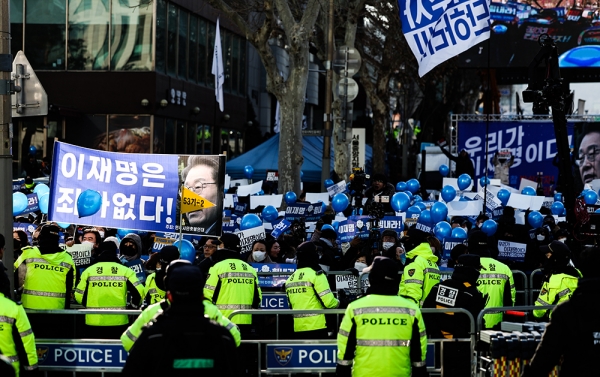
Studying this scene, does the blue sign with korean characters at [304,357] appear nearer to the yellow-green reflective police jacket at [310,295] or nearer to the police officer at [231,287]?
the police officer at [231,287]

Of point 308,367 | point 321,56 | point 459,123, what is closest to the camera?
point 308,367

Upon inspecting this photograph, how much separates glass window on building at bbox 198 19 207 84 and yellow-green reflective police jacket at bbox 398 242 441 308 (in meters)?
30.4

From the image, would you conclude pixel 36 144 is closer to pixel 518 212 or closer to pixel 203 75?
pixel 203 75

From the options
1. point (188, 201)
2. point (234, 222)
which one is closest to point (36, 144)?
point (234, 222)

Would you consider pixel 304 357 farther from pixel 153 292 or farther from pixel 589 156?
pixel 589 156

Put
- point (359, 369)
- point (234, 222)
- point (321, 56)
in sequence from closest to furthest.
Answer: point (359, 369) < point (234, 222) < point (321, 56)

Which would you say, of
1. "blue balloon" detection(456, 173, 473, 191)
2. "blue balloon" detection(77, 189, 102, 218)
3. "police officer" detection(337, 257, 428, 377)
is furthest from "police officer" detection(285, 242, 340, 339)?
"blue balloon" detection(456, 173, 473, 191)

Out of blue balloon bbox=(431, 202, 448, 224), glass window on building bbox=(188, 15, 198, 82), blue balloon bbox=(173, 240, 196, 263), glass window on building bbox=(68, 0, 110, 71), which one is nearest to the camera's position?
blue balloon bbox=(173, 240, 196, 263)

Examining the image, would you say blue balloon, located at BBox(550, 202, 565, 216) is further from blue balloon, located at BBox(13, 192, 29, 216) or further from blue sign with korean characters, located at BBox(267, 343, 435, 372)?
blue sign with korean characters, located at BBox(267, 343, 435, 372)

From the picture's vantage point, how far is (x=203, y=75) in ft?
134

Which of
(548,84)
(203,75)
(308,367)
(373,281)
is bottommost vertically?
(308,367)

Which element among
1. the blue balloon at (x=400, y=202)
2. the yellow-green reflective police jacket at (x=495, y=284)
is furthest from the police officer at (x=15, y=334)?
the blue balloon at (x=400, y=202)

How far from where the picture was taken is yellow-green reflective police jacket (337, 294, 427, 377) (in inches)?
287

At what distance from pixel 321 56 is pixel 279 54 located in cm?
1545
